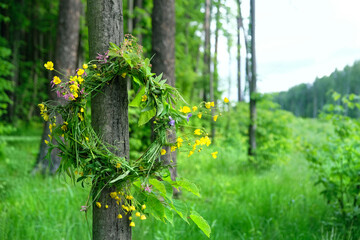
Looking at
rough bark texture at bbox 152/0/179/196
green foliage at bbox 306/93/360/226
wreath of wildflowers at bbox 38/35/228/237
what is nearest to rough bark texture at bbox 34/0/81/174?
rough bark texture at bbox 152/0/179/196

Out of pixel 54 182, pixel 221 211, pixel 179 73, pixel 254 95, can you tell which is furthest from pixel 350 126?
pixel 179 73

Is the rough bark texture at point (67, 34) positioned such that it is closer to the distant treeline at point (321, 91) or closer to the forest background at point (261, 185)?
the forest background at point (261, 185)

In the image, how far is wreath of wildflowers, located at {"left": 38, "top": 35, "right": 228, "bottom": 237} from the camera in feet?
4.86

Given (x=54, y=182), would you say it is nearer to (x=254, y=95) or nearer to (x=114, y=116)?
(x=114, y=116)

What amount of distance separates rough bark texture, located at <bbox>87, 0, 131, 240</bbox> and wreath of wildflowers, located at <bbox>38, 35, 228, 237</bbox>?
0.13 feet

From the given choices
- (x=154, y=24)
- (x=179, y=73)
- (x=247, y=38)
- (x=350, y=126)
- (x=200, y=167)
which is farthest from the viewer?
(x=179, y=73)

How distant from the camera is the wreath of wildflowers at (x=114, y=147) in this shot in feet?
4.86

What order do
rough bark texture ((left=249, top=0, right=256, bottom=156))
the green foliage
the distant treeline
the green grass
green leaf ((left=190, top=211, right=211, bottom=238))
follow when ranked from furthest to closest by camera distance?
rough bark texture ((left=249, top=0, right=256, bottom=156)) → the distant treeline → the green foliage → the green grass → green leaf ((left=190, top=211, right=211, bottom=238))

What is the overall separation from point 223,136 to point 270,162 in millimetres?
4289

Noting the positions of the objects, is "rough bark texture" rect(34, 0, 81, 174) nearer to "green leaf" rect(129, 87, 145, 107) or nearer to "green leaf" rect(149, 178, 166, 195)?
"green leaf" rect(129, 87, 145, 107)

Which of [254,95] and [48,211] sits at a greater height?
[254,95]

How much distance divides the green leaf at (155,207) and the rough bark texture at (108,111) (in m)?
0.17

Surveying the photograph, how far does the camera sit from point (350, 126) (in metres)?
3.81

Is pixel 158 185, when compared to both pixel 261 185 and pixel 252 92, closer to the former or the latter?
pixel 261 185
